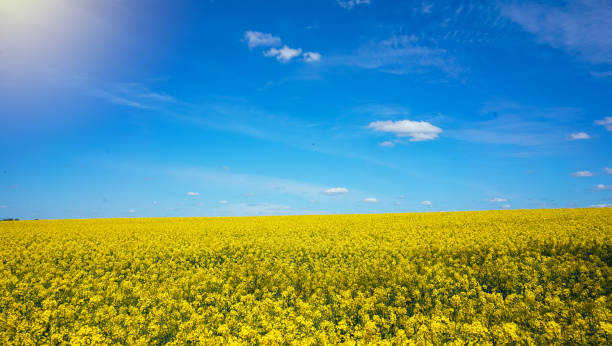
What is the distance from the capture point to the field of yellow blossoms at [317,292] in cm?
768

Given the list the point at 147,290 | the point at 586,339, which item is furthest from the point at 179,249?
the point at 586,339

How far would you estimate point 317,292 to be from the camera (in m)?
10.8

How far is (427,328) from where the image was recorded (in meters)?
7.66

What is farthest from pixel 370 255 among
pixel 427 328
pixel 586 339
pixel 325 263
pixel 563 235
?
pixel 563 235

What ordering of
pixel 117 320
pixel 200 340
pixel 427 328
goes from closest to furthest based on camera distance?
pixel 200 340 < pixel 427 328 < pixel 117 320

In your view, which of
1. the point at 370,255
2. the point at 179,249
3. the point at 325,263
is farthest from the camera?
the point at 179,249

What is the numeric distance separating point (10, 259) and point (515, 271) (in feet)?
72.2

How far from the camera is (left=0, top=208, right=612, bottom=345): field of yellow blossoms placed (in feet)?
25.2

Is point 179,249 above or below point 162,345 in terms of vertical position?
above

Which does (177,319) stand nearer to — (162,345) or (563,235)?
(162,345)

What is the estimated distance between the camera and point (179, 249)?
1717 centimetres

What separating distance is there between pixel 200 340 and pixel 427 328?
5.17 meters

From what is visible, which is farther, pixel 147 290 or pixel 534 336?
pixel 147 290

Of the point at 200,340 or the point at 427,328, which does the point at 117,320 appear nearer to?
the point at 200,340
